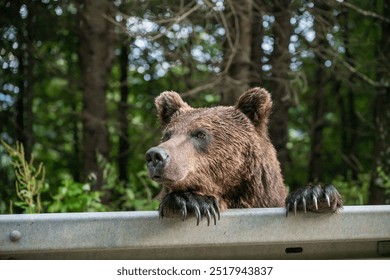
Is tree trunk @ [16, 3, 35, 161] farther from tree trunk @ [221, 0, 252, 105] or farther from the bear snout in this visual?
the bear snout

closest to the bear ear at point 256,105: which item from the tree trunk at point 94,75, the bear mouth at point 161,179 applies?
the bear mouth at point 161,179

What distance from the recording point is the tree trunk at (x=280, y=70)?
27.1 feet

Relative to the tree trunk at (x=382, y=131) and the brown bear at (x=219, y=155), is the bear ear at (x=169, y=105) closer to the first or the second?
the brown bear at (x=219, y=155)

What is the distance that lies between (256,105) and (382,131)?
4.57 m

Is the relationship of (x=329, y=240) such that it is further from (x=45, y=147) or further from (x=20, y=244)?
(x=45, y=147)

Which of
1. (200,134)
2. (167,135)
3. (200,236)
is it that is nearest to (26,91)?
(167,135)

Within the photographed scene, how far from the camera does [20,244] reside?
2.54 m

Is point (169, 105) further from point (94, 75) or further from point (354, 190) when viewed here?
point (354, 190)

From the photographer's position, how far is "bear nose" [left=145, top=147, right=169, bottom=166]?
3.41m

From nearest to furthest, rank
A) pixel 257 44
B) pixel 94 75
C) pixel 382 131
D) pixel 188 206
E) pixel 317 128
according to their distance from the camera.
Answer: pixel 188 206, pixel 382 131, pixel 257 44, pixel 94 75, pixel 317 128

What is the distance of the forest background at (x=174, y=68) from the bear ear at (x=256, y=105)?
2.45m

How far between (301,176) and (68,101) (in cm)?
476

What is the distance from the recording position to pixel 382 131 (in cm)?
844

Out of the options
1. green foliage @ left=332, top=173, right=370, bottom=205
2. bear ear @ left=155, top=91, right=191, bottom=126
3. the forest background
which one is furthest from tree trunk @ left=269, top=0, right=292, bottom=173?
bear ear @ left=155, top=91, right=191, bottom=126
